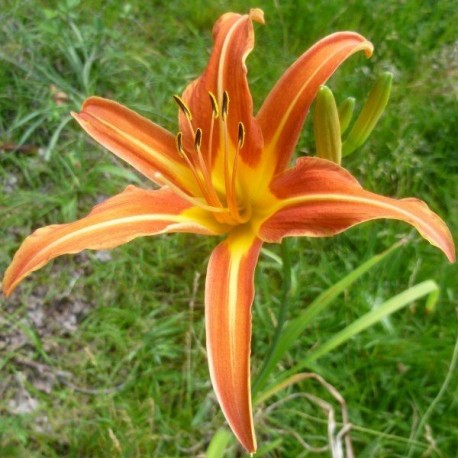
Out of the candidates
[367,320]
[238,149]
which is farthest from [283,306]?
[238,149]

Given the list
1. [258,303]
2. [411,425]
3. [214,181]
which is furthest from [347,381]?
[214,181]

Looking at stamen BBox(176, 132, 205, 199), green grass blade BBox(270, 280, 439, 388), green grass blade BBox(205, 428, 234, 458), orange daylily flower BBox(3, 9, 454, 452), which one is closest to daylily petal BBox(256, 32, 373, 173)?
orange daylily flower BBox(3, 9, 454, 452)

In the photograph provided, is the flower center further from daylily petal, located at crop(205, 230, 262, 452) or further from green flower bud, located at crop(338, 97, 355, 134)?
green flower bud, located at crop(338, 97, 355, 134)

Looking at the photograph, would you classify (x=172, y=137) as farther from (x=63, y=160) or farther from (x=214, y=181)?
(x=63, y=160)

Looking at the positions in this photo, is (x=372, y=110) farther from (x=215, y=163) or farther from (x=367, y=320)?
(x=367, y=320)

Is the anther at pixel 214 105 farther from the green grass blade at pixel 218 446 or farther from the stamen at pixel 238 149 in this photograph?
the green grass blade at pixel 218 446

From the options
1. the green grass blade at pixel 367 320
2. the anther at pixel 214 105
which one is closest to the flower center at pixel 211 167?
the anther at pixel 214 105
